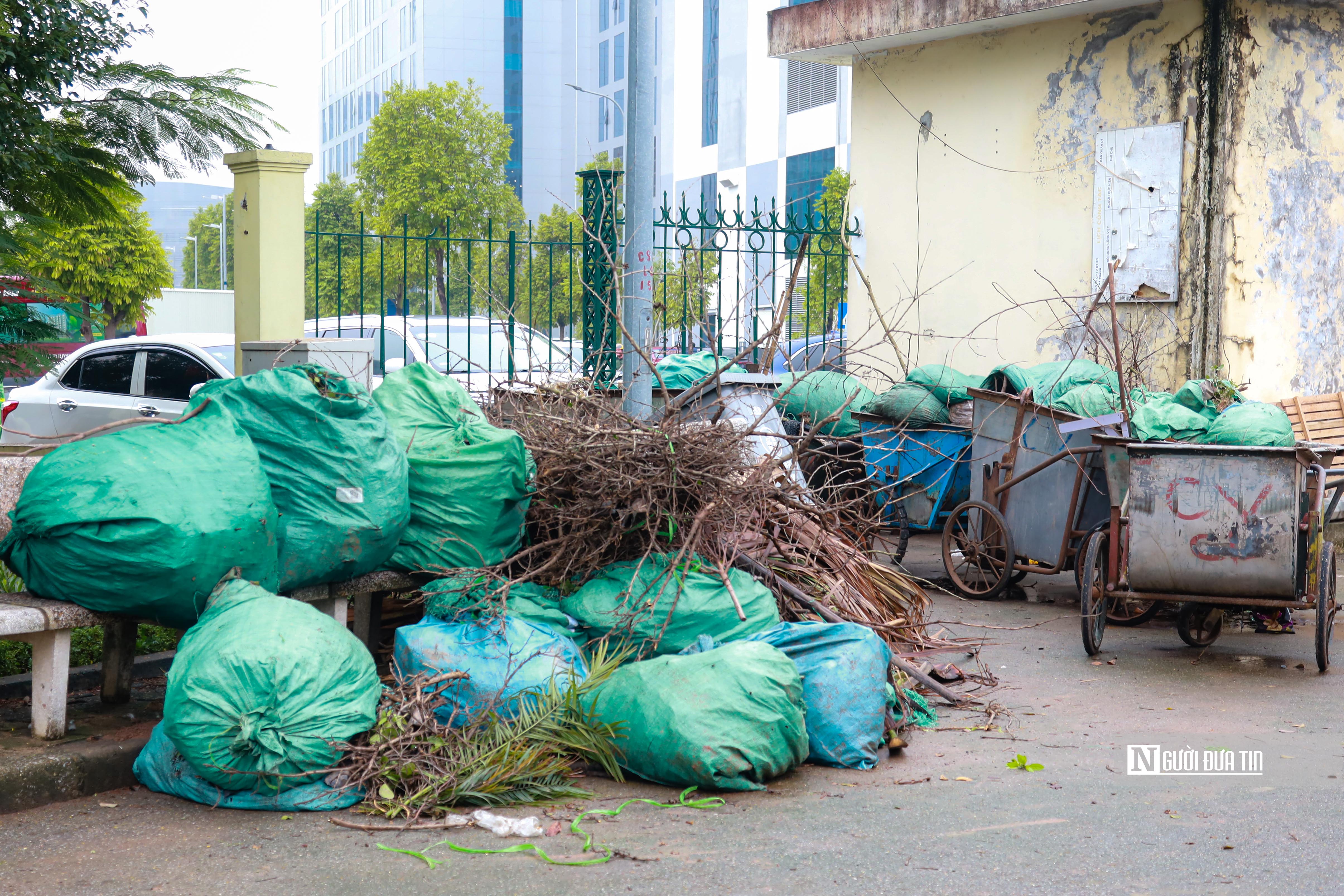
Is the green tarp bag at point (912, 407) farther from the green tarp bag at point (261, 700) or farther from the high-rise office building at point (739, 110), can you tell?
the high-rise office building at point (739, 110)

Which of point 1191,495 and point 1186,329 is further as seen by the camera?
point 1186,329

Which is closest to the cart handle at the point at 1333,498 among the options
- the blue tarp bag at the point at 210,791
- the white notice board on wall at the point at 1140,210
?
the white notice board on wall at the point at 1140,210

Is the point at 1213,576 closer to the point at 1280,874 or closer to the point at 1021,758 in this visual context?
the point at 1021,758

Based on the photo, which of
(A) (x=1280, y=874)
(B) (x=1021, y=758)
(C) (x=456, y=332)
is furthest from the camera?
(C) (x=456, y=332)

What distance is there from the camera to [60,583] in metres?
3.96

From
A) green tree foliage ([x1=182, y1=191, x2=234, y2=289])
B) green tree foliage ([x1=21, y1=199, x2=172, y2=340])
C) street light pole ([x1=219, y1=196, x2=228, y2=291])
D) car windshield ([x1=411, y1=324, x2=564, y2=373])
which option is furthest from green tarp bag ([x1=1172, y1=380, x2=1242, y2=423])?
green tree foliage ([x1=182, y1=191, x2=234, y2=289])

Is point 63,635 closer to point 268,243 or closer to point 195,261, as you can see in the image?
point 268,243

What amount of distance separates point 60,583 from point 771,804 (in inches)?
96.8

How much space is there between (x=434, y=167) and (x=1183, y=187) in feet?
96.6

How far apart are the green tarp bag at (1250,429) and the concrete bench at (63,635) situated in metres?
4.13

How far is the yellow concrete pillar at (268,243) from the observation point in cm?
743

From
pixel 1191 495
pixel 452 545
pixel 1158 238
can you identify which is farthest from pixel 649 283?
pixel 1158 238

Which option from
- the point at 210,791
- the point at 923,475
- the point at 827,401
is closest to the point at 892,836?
the point at 210,791

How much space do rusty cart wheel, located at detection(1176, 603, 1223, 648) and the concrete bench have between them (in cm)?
405
